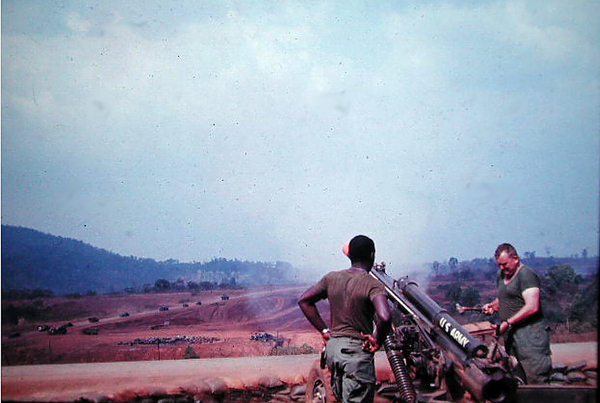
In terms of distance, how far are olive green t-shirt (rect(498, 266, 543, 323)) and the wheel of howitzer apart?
205cm

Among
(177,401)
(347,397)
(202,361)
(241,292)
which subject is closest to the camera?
(347,397)

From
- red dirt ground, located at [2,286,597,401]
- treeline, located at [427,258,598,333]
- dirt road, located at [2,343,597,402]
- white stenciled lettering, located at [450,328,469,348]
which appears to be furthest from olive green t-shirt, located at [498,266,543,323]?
treeline, located at [427,258,598,333]

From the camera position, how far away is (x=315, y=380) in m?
6.45

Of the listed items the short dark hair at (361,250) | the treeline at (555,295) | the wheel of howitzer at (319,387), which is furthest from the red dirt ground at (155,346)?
the short dark hair at (361,250)

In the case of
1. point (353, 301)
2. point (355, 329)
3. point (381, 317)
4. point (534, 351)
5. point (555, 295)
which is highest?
point (353, 301)

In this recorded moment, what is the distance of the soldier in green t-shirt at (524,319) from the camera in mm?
6145

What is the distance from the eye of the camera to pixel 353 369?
4875 mm

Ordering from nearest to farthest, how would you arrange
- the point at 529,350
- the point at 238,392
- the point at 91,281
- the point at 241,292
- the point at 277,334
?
the point at 529,350
the point at 238,392
the point at 277,334
the point at 91,281
the point at 241,292

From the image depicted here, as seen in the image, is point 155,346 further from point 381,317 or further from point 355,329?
point 381,317

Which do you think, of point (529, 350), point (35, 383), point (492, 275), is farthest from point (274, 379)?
point (492, 275)

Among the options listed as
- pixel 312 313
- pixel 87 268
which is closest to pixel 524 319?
pixel 312 313

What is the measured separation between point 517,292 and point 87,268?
15480 millimetres

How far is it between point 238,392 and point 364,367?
458cm

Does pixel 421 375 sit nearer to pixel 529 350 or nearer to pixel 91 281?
pixel 529 350
